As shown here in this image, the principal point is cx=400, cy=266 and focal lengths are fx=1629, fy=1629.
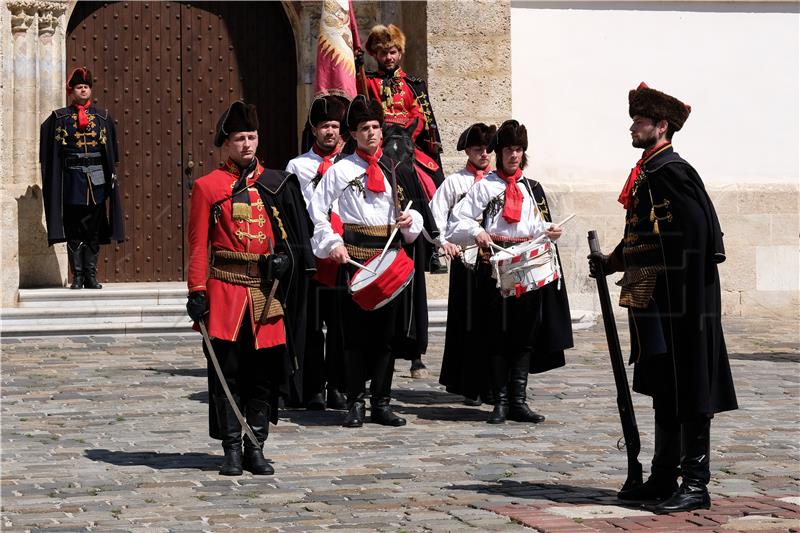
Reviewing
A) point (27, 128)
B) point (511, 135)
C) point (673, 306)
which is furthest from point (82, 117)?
point (673, 306)

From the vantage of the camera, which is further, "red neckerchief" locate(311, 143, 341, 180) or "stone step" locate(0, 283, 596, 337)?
"stone step" locate(0, 283, 596, 337)

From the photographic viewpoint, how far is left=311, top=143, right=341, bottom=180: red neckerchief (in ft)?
32.5

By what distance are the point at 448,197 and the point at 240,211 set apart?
7.35 feet

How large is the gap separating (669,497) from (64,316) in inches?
303

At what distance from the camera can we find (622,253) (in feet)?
23.3

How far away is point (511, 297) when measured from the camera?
9.52 m

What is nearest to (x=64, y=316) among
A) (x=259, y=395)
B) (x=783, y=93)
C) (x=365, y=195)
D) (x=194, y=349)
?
(x=194, y=349)

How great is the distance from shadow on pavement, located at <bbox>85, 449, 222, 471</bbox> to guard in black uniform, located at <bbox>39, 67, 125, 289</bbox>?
617cm

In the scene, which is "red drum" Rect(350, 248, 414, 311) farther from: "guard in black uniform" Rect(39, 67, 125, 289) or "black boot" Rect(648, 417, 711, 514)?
"guard in black uniform" Rect(39, 67, 125, 289)

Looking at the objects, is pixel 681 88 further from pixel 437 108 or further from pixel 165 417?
pixel 165 417

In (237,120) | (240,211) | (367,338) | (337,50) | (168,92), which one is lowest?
(367,338)

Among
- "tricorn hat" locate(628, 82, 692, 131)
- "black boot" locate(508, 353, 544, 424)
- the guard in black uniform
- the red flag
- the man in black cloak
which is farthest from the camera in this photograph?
the guard in black uniform

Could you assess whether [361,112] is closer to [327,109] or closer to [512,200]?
[327,109]

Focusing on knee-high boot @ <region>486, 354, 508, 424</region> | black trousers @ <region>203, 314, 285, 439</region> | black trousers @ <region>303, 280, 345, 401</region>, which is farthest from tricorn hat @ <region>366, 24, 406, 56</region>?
black trousers @ <region>203, 314, 285, 439</region>
